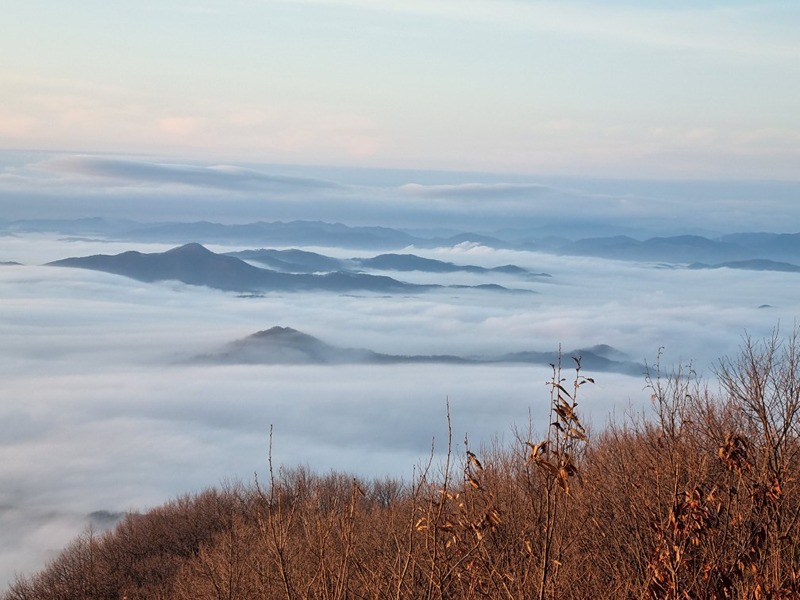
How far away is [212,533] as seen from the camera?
6209 centimetres

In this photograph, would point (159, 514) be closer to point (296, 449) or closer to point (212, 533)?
point (212, 533)

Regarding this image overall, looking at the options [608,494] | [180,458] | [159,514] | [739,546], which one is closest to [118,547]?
[159,514]

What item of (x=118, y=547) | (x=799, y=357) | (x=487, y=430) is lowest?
(x=487, y=430)

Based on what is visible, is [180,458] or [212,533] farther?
[180,458]

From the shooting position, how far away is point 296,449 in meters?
197

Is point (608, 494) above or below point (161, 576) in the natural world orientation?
above

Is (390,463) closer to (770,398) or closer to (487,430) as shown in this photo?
(487,430)

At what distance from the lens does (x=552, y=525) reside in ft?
20.6

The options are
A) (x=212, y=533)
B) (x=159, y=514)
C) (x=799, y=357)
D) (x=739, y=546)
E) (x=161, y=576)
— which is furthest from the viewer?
(x=159, y=514)

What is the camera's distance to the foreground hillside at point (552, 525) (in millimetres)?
7559

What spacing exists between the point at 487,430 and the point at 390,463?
2026cm

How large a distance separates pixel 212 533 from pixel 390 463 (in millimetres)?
120526

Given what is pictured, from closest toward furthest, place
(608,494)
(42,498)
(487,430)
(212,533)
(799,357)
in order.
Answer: (608,494)
(799,357)
(212,533)
(42,498)
(487,430)

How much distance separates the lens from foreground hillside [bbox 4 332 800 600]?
24.8ft
